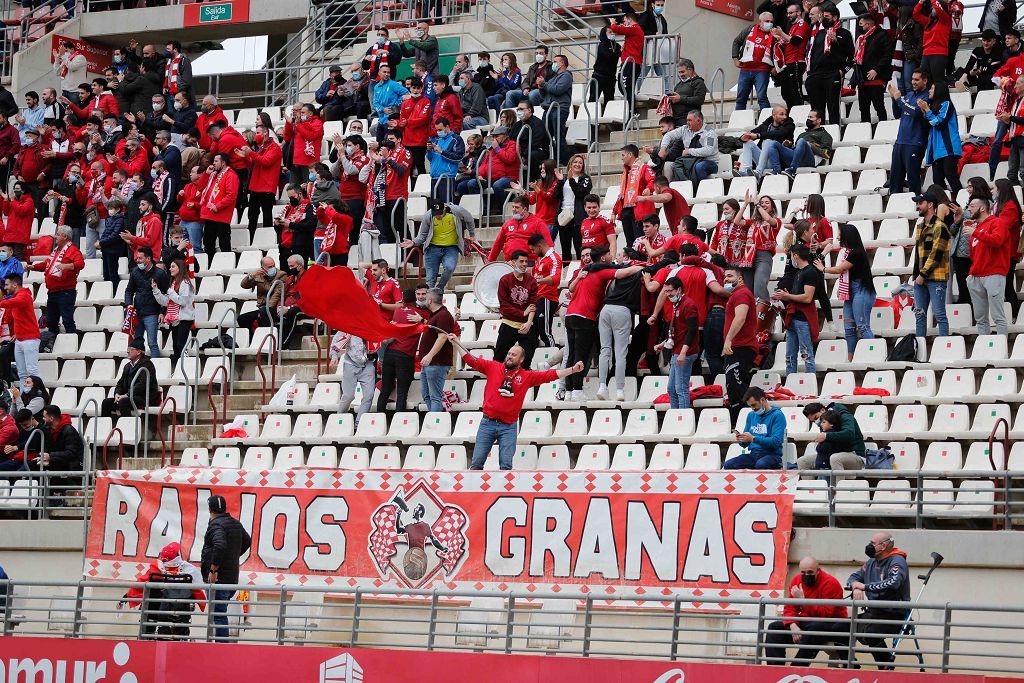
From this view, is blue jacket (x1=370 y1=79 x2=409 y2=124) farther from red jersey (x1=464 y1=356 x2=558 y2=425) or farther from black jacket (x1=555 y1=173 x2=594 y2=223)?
red jersey (x1=464 y1=356 x2=558 y2=425)

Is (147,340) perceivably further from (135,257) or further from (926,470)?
(926,470)

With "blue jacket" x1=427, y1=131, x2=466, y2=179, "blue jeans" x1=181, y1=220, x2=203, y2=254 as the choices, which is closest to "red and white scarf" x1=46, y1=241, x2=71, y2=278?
"blue jeans" x1=181, y1=220, x2=203, y2=254

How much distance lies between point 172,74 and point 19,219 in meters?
3.49

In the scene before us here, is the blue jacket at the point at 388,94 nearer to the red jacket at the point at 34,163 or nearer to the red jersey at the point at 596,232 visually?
the red jacket at the point at 34,163

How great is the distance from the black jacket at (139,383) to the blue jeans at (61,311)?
265cm

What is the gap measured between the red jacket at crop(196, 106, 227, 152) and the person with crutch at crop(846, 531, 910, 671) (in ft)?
48.1

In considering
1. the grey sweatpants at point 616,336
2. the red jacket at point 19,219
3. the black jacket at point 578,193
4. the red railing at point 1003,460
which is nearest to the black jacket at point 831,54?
the black jacket at point 578,193

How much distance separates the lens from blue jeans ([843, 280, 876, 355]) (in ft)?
57.7

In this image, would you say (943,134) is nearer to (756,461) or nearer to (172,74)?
(756,461)

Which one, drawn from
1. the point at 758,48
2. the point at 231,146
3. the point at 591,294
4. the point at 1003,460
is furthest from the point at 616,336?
the point at 231,146

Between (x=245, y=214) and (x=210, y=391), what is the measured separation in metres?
5.34

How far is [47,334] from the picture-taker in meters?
22.9

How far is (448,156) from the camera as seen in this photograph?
22500 millimetres

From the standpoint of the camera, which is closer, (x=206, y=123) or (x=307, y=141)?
(x=307, y=141)
